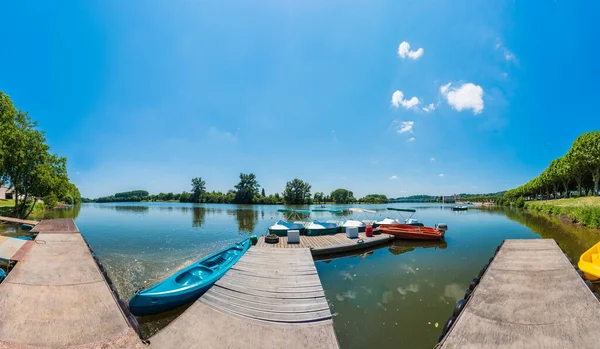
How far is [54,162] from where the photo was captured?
92.8 ft

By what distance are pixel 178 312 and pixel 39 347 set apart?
4.12 meters

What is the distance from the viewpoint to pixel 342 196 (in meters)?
124

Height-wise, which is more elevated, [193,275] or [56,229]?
[56,229]

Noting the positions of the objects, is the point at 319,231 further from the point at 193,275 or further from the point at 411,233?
the point at 193,275

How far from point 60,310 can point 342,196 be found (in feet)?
403

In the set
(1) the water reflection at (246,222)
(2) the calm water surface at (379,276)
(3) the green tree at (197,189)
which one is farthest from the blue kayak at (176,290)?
(3) the green tree at (197,189)

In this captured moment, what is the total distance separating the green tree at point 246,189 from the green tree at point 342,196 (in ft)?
146

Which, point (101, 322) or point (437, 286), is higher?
point (101, 322)

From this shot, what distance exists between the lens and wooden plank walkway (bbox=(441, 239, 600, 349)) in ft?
13.3

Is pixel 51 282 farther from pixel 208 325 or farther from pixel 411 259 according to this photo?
pixel 411 259

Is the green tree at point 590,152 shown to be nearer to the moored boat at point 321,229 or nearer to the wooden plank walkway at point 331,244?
the wooden plank walkway at point 331,244

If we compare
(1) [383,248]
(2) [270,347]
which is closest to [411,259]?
(1) [383,248]

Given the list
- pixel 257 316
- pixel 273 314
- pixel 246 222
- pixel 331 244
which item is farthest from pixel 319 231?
pixel 246 222

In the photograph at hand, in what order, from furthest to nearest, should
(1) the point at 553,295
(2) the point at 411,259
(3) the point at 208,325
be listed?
(2) the point at 411,259, (1) the point at 553,295, (3) the point at 208,325
